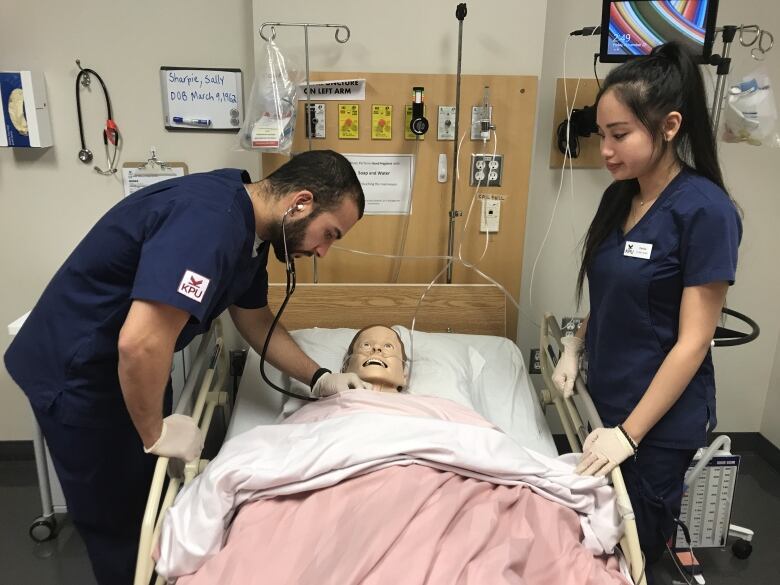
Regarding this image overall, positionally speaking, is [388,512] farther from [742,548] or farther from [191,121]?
[191,121]

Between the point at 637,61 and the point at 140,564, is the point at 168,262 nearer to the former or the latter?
the point at 140,564

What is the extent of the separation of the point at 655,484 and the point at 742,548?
93 centimetres

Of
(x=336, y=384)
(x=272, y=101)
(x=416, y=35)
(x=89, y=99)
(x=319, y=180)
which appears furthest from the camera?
(x=89, y=99)

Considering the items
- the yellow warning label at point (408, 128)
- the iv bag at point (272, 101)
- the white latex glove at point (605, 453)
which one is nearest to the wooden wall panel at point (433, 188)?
the yellow warning label at point (408, 128)

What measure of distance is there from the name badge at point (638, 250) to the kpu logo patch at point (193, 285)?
97 centimetres

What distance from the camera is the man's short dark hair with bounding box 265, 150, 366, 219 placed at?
1.48 meters

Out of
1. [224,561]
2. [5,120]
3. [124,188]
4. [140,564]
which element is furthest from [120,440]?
[5,120]

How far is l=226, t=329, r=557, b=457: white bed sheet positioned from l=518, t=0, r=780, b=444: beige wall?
1.43 feet

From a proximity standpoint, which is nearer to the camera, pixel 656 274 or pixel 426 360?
pixel 656 274

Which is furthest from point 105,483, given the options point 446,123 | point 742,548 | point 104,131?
point 742,548

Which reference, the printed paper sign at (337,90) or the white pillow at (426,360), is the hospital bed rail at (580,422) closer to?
the white pillow at (426,360)

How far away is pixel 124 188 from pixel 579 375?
1794 mm

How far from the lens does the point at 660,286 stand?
4.77 feet

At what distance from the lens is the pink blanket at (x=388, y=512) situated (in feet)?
3.98
